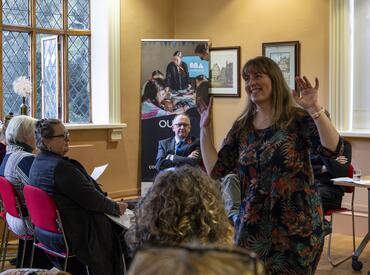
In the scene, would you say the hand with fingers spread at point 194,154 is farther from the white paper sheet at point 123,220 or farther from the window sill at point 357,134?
the white paper sheet at point 123,220

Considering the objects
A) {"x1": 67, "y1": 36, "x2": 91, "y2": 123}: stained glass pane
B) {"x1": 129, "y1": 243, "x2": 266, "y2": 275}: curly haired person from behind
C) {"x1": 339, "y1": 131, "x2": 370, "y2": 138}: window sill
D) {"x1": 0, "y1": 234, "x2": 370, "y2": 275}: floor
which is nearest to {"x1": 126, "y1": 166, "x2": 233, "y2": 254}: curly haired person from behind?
{"x1": 129, "y1": 243, "x2": 266, "y2": 275}: curly haired person from behind

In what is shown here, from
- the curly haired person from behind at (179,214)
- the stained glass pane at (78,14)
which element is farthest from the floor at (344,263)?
the curly haired person from behind at (179,214)

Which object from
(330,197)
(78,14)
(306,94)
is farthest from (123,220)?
(78,14)

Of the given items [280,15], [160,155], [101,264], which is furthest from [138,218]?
[280,15]

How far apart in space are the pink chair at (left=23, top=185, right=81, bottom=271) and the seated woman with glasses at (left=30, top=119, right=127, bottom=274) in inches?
1.5

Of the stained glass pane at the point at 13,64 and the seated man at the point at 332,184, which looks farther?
the stained glass pane at the point at 13,64

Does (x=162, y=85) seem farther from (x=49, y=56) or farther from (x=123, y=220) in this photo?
(x=123, y=220)

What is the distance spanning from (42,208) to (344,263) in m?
2.83

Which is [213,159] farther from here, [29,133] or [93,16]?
[93,16]

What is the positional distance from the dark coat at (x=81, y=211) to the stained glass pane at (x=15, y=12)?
324 centimetres

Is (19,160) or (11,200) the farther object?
(19,160)

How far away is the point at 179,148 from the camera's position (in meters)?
6.42

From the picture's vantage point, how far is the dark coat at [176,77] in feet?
23.7

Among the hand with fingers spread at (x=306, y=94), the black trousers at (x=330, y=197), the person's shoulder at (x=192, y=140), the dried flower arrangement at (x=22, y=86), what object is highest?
the dried flower arrangement at (x=22, y=86)
